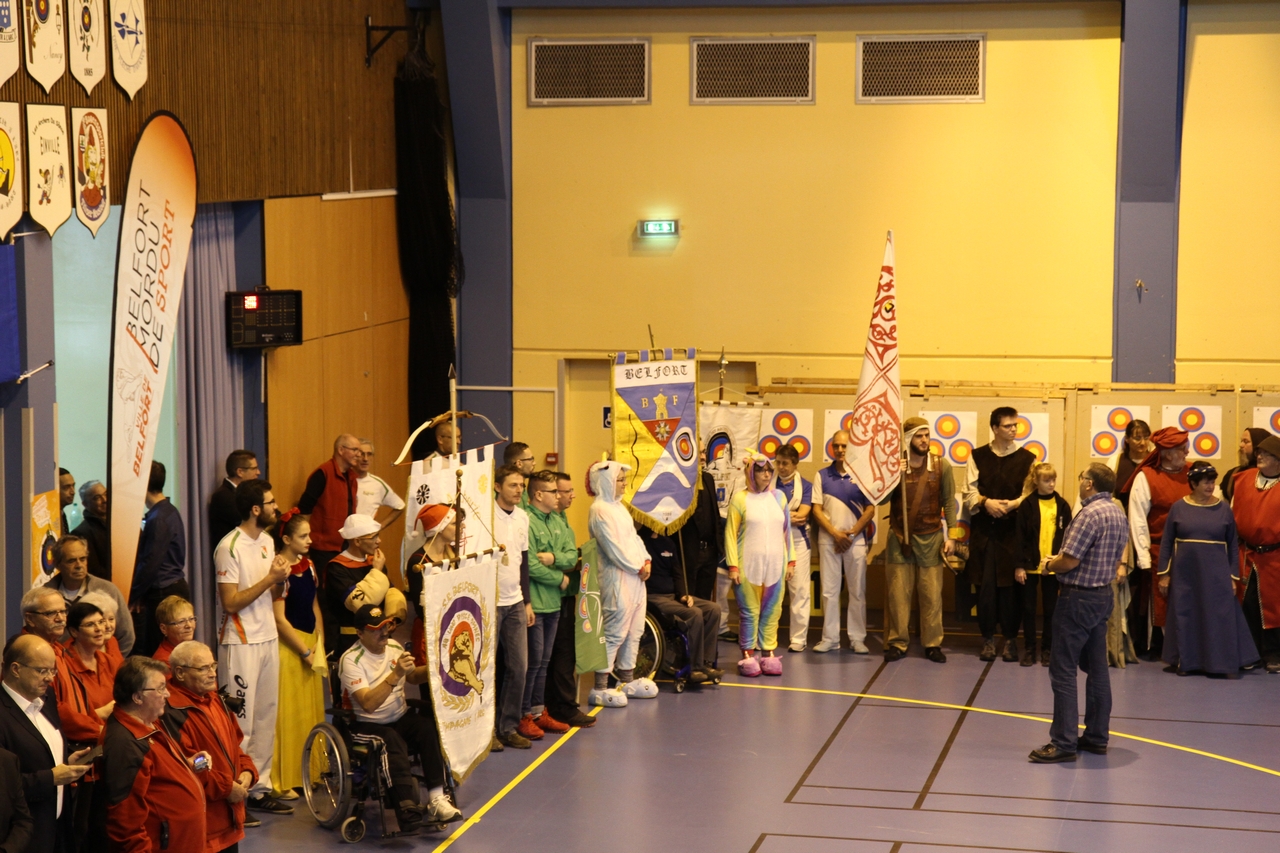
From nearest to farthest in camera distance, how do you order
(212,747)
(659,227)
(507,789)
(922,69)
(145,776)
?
(145,776) → (212,747) → (507,789) → (922,69) → (659,227)

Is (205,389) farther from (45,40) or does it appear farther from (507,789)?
(507,789)

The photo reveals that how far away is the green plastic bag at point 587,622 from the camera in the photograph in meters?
9.16

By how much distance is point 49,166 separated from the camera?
694 cm

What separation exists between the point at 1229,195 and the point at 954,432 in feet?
9.66

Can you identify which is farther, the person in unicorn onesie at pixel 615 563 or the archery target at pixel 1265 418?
the archery target at pixel 1265 418

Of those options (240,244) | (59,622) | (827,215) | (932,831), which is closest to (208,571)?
(240,244)

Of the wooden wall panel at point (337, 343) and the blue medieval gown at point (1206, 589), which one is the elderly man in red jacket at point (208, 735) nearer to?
the wooden wall panel at point (337, 343)

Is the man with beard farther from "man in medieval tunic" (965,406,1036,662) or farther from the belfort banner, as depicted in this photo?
"man in medieval tunic" (965,406,1036,662)

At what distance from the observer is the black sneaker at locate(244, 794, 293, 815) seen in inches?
297

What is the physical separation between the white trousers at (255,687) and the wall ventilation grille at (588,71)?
672 centimetres

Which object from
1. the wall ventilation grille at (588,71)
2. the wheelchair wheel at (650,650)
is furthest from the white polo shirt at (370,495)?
the wall ventilation grille at (588,71)

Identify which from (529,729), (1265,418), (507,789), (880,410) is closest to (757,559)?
(880,410)

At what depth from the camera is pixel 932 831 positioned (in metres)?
7.27

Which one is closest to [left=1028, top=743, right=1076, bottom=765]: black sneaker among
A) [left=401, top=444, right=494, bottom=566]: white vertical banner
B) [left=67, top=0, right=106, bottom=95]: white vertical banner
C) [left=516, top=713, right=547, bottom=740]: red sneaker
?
[left=516, top=713, right=547, bottom=740]: red sneaker
